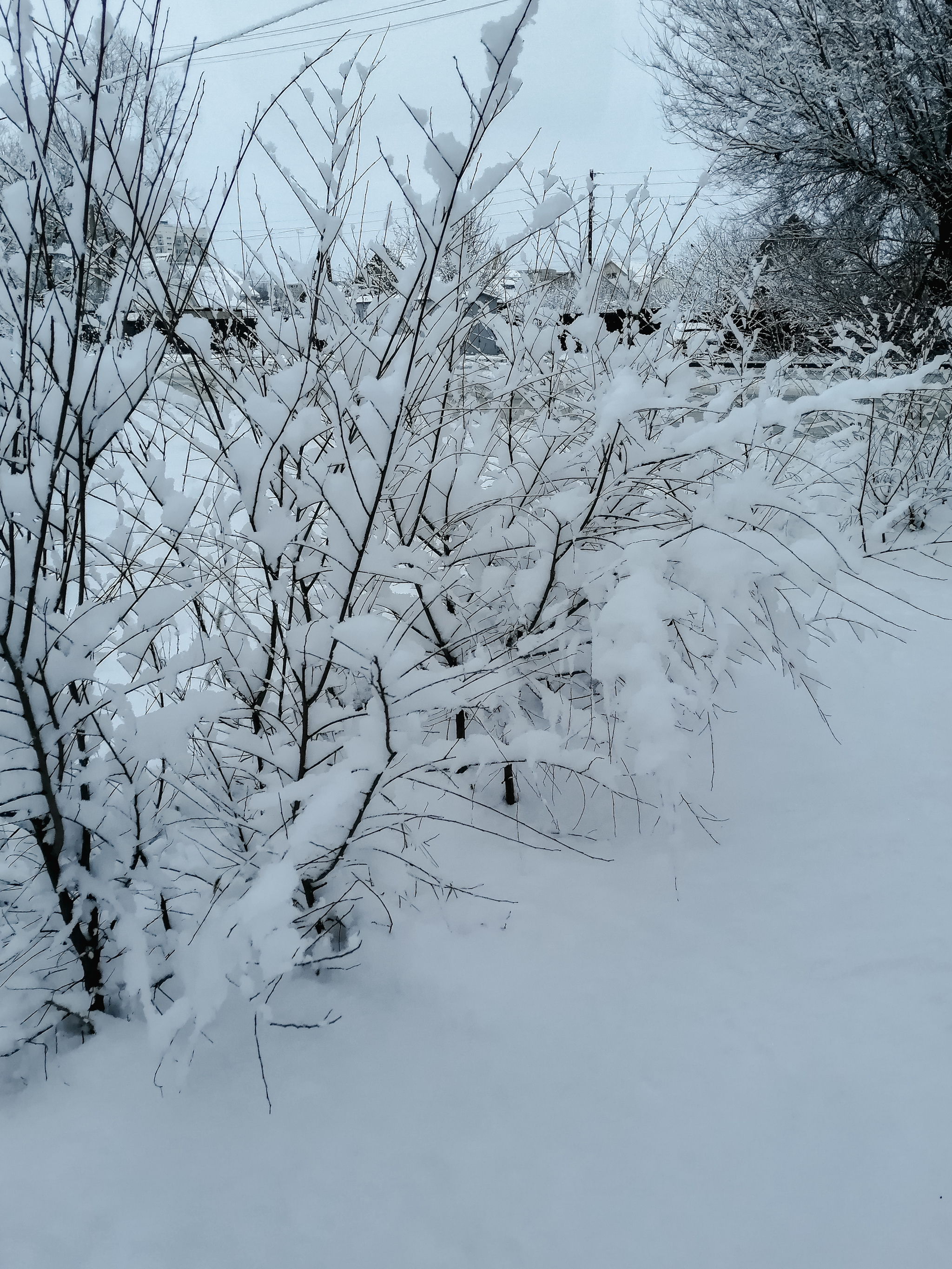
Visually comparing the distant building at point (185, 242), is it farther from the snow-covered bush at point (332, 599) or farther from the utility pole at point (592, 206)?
the utility pole at point (592, 206)

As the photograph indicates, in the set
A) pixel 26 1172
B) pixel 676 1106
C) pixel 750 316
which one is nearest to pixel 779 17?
pixel 750 316

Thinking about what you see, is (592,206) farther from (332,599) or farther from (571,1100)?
(571,1100)

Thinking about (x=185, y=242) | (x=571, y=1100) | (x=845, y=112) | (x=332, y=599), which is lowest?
(x=571, y=1100)

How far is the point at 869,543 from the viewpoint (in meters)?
4.43

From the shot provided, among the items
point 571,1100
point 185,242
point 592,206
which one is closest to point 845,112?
point 592,206

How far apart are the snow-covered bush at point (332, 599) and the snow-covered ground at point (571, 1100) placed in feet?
0.48

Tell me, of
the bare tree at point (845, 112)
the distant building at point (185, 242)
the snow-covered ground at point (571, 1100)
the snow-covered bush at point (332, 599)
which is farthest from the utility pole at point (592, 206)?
the bare tree at point (845, 112)

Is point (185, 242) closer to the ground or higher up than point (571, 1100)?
higher up

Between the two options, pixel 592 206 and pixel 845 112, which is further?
pixel 845 112

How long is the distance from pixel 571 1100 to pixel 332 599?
3.95ft

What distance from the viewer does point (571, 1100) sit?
1.37 meters

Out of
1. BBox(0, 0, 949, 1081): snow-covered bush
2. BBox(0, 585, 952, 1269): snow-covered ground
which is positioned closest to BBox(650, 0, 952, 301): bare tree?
BBox(0, 0, 949, 1081): snow-covered bush

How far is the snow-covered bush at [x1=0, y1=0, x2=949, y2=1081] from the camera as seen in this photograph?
1.19 metres

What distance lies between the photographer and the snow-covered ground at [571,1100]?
118 cm
